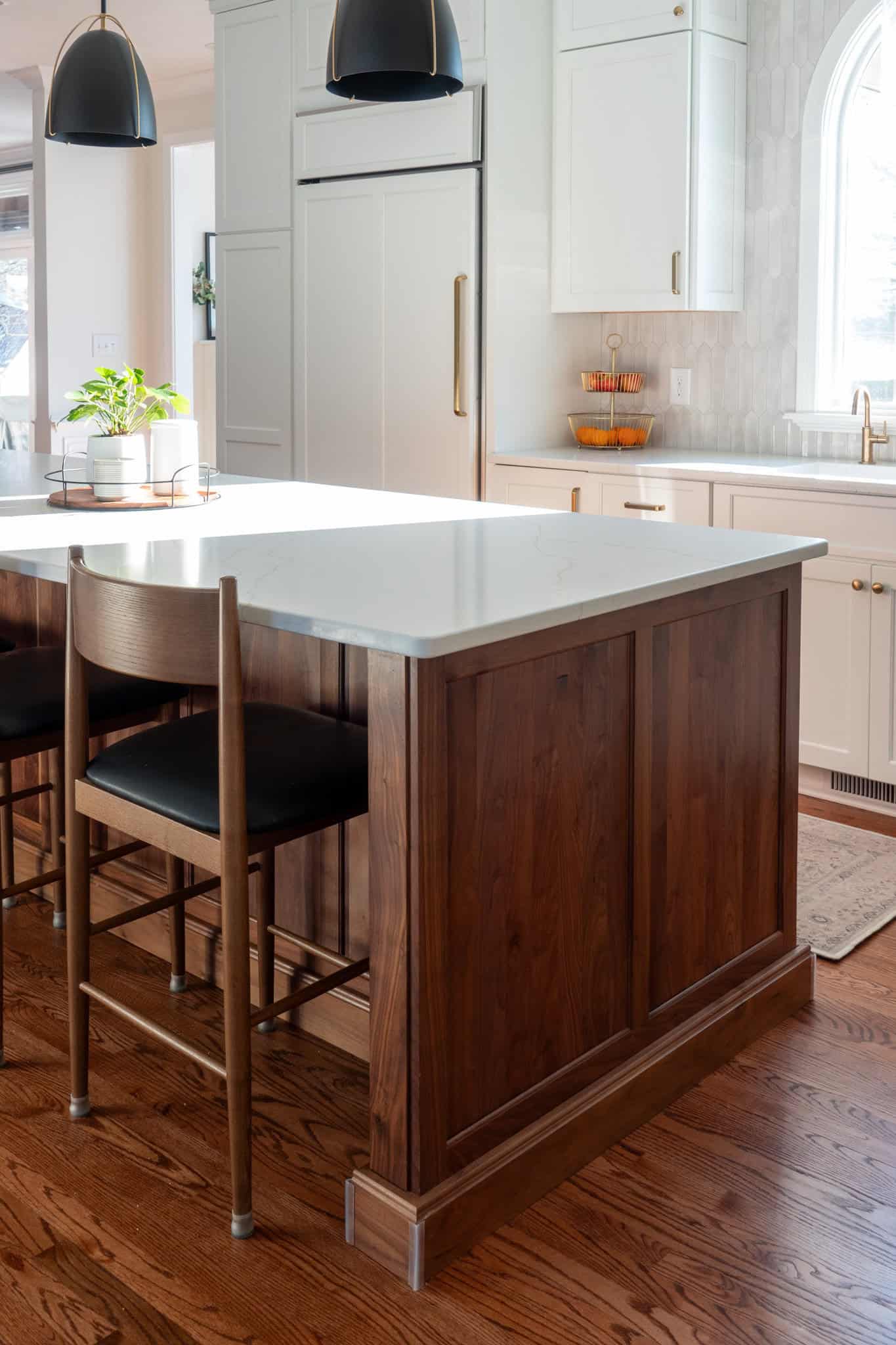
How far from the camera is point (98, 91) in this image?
2.97 m

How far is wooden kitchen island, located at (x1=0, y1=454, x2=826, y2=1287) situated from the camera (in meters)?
1.69

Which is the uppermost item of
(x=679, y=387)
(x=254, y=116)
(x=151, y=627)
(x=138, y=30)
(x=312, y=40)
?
(x=138, y=30)

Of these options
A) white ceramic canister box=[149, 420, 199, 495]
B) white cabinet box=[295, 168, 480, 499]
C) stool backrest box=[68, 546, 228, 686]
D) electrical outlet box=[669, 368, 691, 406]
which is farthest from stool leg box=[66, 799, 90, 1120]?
electrical outlet box=[669, 368, 691, 406]

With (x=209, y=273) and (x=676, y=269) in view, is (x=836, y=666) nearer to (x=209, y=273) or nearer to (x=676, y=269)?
(x=676, y=269)

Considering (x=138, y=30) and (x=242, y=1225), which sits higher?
(x=138, y=30)

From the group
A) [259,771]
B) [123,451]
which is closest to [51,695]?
[259,771]

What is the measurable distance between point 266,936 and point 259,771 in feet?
1.78

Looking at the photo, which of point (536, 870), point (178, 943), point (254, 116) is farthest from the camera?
point (254, 116)

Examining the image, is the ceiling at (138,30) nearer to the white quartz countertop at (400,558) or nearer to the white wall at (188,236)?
the white wall at (188,236)

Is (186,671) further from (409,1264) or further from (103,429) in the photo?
(103,429)

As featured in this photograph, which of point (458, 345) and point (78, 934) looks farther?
point (458, 345)

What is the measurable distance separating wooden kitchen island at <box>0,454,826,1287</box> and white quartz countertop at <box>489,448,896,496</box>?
1122mm

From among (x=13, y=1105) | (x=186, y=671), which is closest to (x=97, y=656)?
(x=186, y=671)

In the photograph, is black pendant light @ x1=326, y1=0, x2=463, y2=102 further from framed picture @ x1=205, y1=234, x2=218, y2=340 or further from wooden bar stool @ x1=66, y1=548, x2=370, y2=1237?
framed picture @ x1=205, y1=234, x2=218, y2=340
